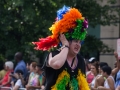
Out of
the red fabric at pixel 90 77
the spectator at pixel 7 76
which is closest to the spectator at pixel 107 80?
the red fabric at pixel 90 77

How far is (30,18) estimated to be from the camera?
14.0 metres

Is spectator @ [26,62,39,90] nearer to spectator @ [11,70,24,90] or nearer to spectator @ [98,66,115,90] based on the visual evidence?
spectator @ [11,70,24,90]

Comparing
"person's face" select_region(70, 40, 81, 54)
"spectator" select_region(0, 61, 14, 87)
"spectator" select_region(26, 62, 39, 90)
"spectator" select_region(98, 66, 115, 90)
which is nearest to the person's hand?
"person's face" select_region(70, 40, 81, 54)

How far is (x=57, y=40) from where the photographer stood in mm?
5484

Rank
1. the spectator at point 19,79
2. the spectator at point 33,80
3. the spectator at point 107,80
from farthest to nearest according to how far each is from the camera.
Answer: the spectator at point 19,79, the spectator at point 33,80, the spectator at point 107,80

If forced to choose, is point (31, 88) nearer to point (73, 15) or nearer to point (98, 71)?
point (98, 71)

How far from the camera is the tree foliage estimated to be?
563 inches

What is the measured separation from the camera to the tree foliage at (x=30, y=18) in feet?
46.9

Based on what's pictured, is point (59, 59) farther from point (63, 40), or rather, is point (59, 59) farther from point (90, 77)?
point (90, 77)

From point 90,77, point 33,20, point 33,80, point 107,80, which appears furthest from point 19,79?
point 107,80

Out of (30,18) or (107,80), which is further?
(30,18)

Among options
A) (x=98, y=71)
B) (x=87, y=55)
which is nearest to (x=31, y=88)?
(x=98, y=71)

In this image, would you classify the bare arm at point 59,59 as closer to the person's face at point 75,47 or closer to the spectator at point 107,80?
the person's face at point 75,47

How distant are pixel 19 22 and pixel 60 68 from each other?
9860mm
